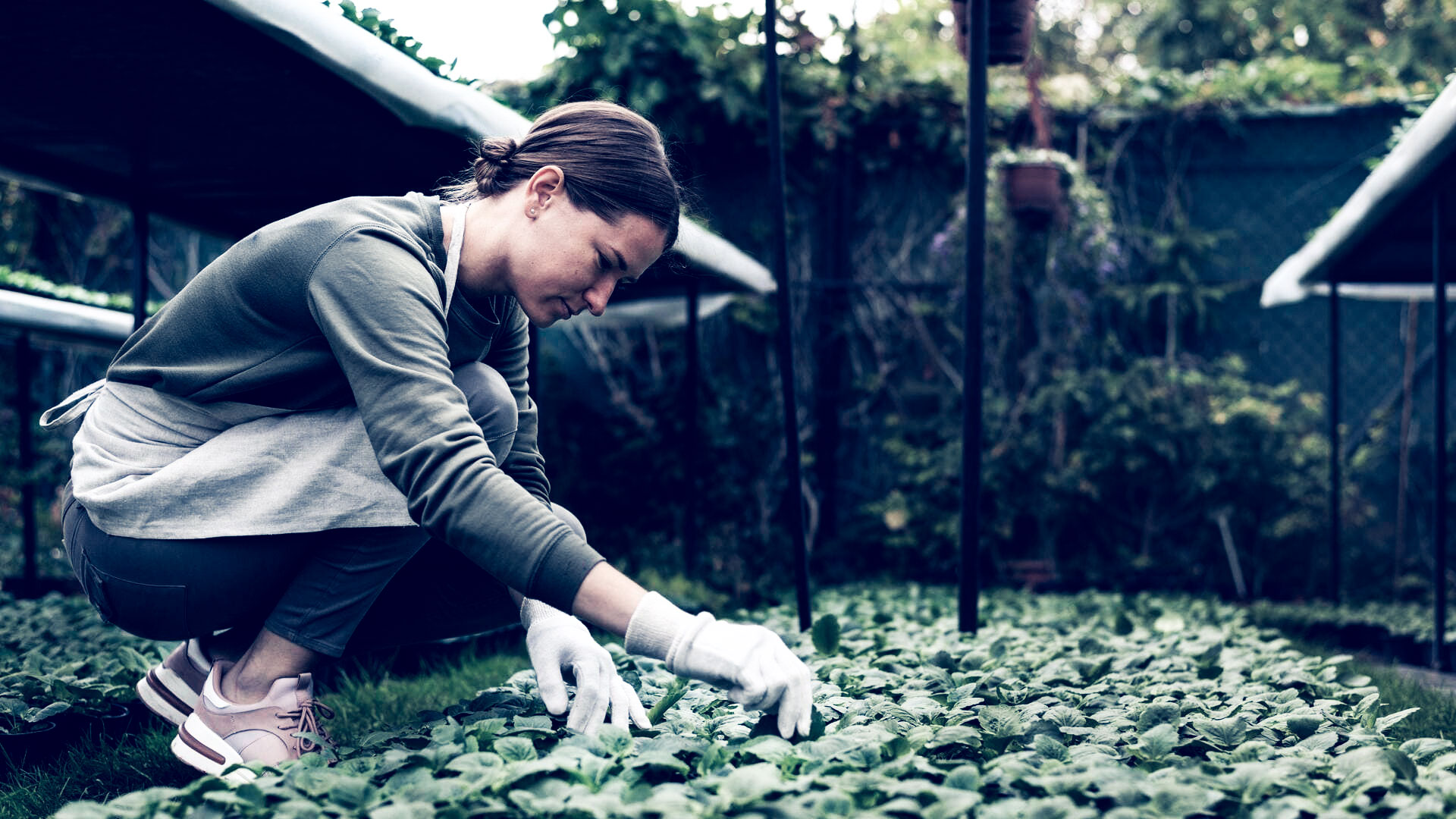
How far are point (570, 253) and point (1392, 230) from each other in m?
2.75

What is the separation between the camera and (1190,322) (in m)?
5.28

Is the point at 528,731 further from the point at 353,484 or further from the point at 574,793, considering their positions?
the point at 353,484

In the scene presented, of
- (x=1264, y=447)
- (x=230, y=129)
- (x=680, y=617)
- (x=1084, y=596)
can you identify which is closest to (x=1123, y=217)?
(x=1264, y=447)

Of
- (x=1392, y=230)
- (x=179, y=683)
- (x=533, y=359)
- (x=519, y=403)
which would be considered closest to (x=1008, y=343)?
(x=1392, y=230)

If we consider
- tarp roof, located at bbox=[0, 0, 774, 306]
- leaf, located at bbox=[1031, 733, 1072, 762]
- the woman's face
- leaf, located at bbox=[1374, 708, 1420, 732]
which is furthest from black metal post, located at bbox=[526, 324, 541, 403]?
leaf, located at bbox=[1374, 708, 1420, 732]

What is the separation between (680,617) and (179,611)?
0.75m

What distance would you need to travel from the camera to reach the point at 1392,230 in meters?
3.10

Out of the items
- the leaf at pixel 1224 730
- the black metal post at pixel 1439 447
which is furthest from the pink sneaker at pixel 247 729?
the black metal post at pixel 1439 447

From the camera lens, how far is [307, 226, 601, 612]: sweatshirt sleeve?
1207mm

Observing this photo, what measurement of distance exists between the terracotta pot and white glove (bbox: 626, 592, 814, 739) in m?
3.86

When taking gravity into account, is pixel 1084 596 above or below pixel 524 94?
below

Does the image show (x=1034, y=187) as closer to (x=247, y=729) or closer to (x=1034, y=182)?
(x=1034, y=182)

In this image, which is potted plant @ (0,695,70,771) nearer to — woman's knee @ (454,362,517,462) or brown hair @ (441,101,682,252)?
woman's knee @ (454,362,517,462)

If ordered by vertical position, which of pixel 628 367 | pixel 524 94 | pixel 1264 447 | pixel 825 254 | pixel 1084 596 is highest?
pixel 524 94
